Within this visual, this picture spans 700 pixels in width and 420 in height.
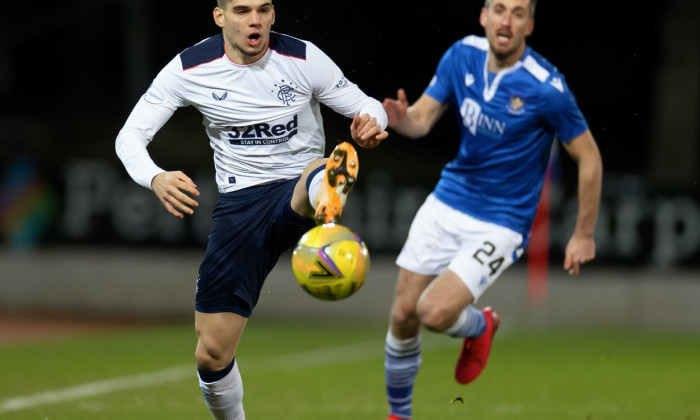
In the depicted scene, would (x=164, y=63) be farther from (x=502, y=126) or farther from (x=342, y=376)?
(x=502, y=126)

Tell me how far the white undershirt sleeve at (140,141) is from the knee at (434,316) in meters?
1.88

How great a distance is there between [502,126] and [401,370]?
65.3 inches

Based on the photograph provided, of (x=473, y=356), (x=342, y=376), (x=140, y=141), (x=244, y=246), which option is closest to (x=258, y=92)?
(x=140, y=141)

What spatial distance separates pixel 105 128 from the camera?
17.5 meters

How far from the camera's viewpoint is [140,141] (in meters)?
6.20

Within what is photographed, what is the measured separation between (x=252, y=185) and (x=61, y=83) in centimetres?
1642

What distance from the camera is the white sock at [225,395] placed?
6.63 metres

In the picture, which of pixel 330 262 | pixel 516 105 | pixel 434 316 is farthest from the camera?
pixel 516 105

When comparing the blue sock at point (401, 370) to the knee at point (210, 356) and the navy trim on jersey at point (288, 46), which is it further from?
the navy trim on jersey at point (288, 46)

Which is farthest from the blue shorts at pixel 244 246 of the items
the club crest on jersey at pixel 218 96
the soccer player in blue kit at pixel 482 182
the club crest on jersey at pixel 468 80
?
the club crest on jersey at pixel 468 80

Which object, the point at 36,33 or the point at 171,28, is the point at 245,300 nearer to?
the point at 171,28

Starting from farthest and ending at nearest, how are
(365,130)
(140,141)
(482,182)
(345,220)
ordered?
(345,220), (482,182), (140,141), (365,130)

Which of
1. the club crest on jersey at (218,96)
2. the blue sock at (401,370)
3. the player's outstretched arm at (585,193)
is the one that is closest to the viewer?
the club crest on jersey at (218,96)

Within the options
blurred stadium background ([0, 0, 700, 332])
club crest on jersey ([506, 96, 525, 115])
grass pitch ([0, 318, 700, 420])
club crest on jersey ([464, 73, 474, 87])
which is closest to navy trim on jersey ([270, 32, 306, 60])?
club crest on jersey ([464, 73, 474, 87])
